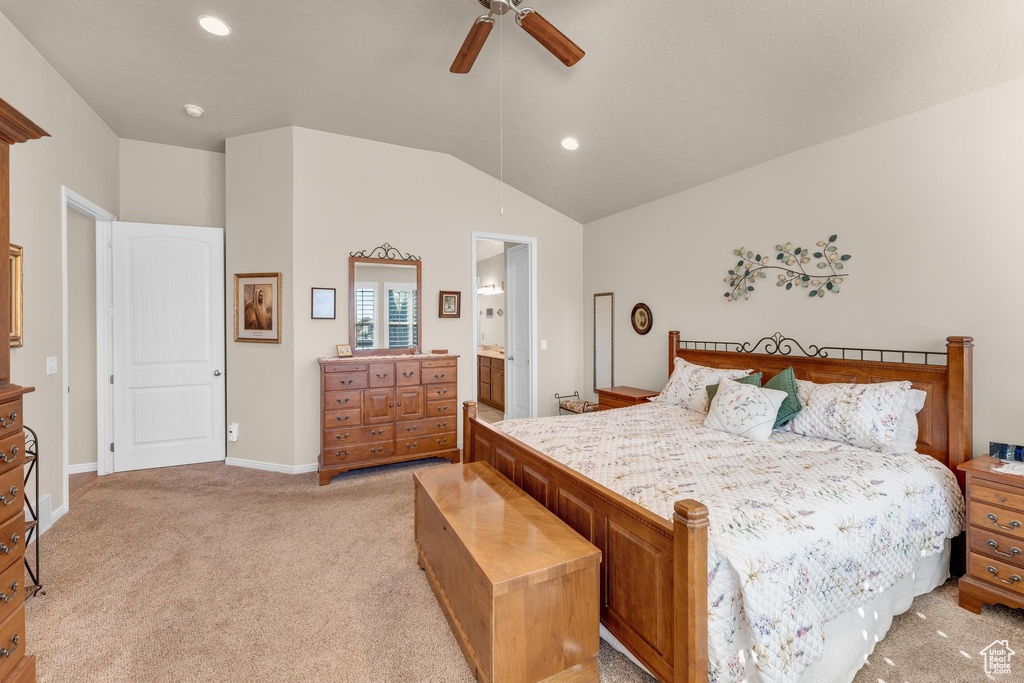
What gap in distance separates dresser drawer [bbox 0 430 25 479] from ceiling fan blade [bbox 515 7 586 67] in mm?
2511

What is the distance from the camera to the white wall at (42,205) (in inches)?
106

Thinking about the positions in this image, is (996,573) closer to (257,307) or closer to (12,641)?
(12,641)

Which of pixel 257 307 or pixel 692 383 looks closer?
pixel 692 383

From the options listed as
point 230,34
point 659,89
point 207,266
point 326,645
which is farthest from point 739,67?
point 207,266

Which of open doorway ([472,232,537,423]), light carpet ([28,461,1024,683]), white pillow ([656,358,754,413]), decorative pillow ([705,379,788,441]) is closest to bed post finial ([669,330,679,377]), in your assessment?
white pillow ([656,358,754,413])

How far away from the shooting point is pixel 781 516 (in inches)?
63.0

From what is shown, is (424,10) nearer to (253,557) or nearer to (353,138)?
(353,138)

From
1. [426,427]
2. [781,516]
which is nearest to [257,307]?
[426,427]

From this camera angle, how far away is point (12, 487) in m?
1.50

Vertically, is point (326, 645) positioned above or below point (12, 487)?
below

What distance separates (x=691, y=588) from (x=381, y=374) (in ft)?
10.5

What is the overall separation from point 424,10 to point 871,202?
298 centimetres

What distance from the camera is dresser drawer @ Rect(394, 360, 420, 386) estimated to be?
409 cm

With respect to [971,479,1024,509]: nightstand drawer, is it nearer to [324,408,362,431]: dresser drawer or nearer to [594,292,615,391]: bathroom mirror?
[594,292,615,391]: bathroom mirror
